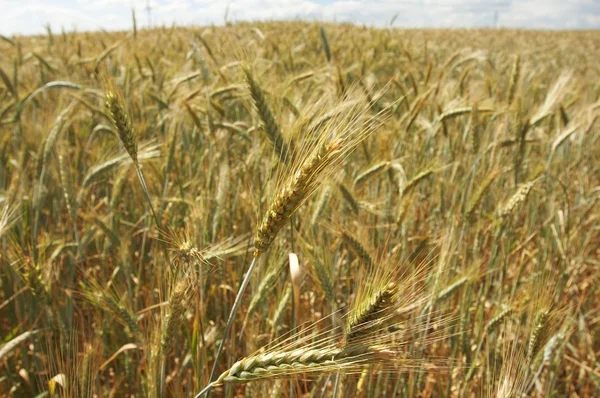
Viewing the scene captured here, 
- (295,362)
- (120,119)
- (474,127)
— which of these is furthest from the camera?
(474,127)

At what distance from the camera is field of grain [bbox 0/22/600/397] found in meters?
0.99

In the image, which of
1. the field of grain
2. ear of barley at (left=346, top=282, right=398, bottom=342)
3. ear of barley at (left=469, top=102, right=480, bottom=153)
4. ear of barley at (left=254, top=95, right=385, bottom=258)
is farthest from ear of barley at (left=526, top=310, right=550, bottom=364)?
ear of barley at (left=469, top=102, right=480, bottom=153)

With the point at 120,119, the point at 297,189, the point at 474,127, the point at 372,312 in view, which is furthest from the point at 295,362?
the point at 474,127

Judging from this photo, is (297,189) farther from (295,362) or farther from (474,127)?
(474,127)

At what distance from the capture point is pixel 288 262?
1.64m

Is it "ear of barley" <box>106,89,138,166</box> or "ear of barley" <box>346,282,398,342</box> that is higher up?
"ear of barley" <box>106,89,138,166</box>

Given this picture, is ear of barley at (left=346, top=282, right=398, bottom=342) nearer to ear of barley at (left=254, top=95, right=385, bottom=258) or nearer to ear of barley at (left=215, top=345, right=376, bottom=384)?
ear of barley at (left=215, top=345, right=376, bottom=384)

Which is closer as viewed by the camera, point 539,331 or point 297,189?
point 297,189

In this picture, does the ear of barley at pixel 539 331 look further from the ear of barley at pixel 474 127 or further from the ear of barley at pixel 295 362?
the ear of barley at pixel 474 127

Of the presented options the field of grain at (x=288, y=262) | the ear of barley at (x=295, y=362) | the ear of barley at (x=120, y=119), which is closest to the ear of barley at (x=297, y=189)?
the field of grain at (x=288, y=262)

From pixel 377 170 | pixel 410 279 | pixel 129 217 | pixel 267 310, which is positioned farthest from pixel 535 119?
pixel 129 217

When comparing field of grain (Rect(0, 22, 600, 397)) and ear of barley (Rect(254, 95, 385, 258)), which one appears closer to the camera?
ear of barley (Rect(254, 95, 385, 258))

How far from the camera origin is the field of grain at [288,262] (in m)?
0.99

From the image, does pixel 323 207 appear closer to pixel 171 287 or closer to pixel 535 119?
pixel 171 287
